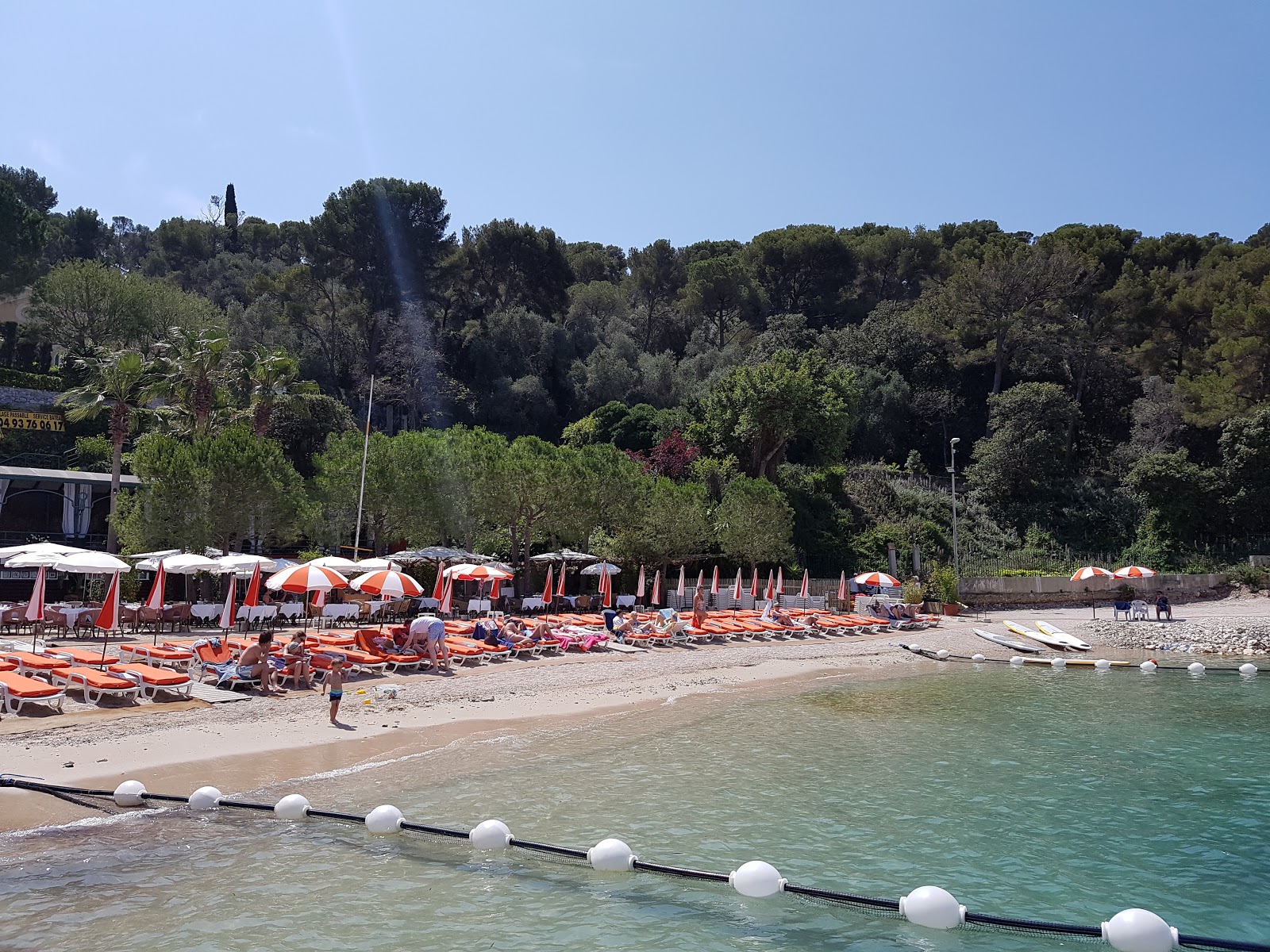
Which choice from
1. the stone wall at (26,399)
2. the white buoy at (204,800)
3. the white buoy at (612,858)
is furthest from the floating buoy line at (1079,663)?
the stone wall at (26,399)

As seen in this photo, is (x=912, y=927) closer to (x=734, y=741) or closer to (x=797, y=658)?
(x=734, y=741)

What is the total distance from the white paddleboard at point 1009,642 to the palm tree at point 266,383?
2540 cm

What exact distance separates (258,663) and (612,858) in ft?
30.3

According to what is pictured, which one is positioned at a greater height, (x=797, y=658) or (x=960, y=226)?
(x=960, y=226)

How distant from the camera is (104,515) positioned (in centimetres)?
3716

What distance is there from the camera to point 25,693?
12.6 m

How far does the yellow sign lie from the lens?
43906 millimetres

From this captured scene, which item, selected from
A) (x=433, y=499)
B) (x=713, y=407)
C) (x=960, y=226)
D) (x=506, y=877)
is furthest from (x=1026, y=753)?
(x=960, y=226)

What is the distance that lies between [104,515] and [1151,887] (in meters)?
A: 39.1

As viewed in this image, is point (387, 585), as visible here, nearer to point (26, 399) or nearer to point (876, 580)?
point (876, 580)

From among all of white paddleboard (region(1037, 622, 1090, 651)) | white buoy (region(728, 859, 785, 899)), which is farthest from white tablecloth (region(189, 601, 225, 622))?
white paddleboard (region(1037, 622, 1090, 651))

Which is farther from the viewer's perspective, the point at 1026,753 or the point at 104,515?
the point at 104,515

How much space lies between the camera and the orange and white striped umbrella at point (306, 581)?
1658 centimetres

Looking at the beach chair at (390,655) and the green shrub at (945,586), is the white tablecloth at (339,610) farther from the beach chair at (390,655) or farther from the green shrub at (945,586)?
the green shrub at (945,586)
